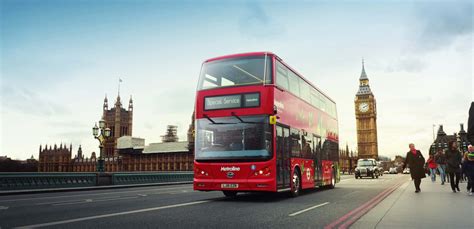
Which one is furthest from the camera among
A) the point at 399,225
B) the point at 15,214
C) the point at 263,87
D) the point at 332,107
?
the point at 332,107

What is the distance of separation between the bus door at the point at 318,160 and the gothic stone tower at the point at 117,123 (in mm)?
136827

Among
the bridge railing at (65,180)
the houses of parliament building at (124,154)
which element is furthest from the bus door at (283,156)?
the houses of parliament building at (124,154)

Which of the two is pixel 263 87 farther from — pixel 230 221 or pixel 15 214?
pixel 15 214

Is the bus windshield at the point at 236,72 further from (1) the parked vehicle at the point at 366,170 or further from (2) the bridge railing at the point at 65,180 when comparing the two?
(1) the parked vehicle at the point at 366,170

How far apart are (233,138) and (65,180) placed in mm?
13721

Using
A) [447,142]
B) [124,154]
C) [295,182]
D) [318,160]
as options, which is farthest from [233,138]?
[124,154]

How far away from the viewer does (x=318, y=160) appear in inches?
615

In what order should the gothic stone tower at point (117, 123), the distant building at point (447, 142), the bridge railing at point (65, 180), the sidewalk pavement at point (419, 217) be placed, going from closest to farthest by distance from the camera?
the sidewalk pavement at point (419, 217)
the bridge railing at point (65, 180)
the distant building at point (447, 142)
the gothic stone tower at point (117, 123)

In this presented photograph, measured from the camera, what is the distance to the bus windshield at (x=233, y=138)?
1091 centimetres

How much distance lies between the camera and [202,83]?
38.7ft

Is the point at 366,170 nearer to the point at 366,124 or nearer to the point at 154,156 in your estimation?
the point at 154,156

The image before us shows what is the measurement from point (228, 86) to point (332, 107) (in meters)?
9.35

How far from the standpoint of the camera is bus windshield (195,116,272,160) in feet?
35.8

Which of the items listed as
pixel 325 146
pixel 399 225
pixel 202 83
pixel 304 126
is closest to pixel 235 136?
pixel 202 83
